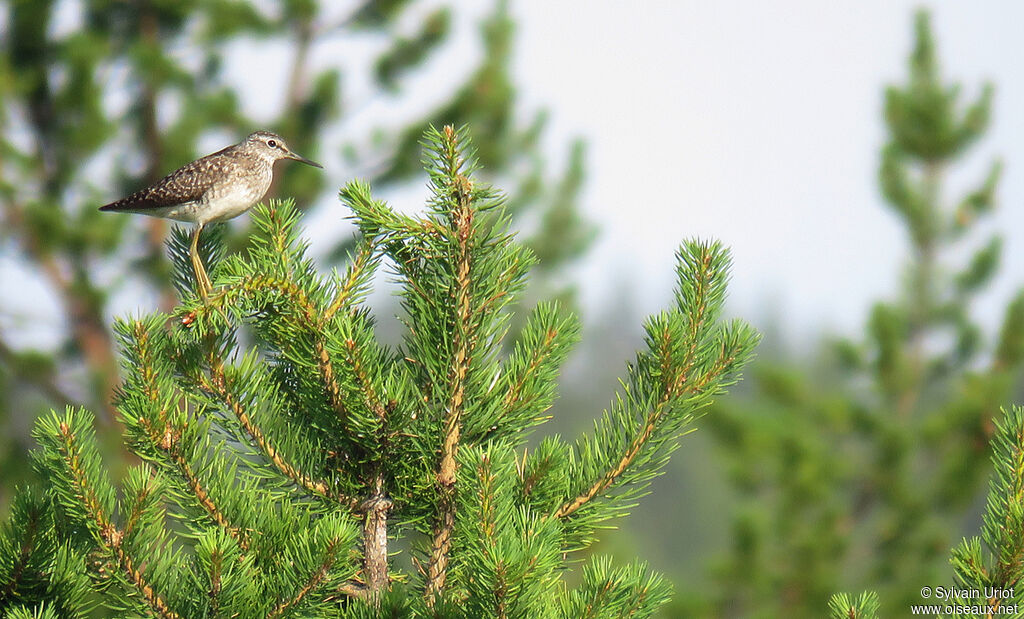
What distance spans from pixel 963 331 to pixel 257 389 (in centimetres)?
1124

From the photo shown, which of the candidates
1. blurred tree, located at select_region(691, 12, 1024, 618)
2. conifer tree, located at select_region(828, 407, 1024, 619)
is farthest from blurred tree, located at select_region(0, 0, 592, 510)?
conifer tree, located at select_region(828, 407, 1024, 619)

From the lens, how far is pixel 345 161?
11.4 meters

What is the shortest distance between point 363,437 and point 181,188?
279 cm

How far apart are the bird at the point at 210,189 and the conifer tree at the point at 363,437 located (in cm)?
216

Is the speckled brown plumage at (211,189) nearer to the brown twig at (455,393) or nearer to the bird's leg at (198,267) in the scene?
the bird's leg at (198,267)

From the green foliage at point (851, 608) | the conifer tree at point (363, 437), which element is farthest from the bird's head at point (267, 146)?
the green foliage at point (851, 608)

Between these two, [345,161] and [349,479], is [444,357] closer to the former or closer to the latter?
[349,479]

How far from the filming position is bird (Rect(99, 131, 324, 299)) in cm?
A: 432

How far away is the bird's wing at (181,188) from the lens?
171 inches

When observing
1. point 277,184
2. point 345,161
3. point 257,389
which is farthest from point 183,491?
point 345,161

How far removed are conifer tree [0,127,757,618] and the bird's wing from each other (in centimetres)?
227

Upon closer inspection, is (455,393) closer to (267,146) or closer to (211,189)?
(211,189)

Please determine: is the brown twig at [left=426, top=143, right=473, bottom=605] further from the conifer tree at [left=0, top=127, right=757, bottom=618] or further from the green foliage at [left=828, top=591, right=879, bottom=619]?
the green foliage at [left=828, top=591, right=879, bottom=619]

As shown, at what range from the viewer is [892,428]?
35.0 feet
